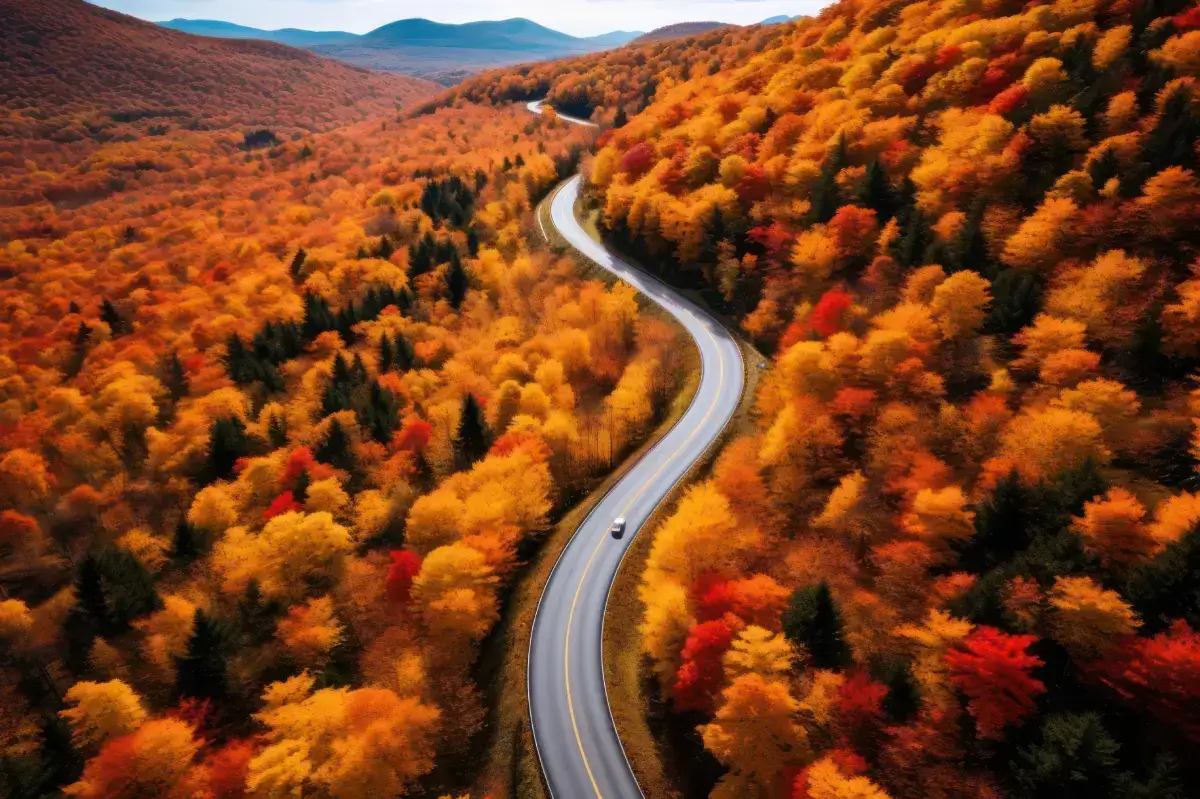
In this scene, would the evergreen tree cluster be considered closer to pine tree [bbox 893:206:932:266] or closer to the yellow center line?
the yellow center line

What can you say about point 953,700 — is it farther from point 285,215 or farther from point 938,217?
point 285,215

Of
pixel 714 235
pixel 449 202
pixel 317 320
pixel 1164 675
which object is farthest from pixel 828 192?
pixel 449 202

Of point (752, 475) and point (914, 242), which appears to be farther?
point (914, 242)

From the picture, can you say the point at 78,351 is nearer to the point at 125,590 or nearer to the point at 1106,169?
the point at 125,590

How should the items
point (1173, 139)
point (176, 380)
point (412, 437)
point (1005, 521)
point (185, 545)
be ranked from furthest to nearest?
point (176, 380) → point (412, 437) → point (185, 545) → point (1173, 139) → point (1005, 521)

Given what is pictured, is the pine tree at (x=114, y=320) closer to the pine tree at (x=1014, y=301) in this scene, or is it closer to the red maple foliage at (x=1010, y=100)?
the pine tree at (x=1014, y=301)

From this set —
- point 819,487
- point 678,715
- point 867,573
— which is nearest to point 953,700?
point 867,573

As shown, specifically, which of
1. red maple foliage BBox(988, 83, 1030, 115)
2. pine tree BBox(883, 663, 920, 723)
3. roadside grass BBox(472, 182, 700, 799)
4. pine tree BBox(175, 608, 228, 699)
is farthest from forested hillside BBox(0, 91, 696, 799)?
red maple foliage BBox(988, 83, 1030, 115)
